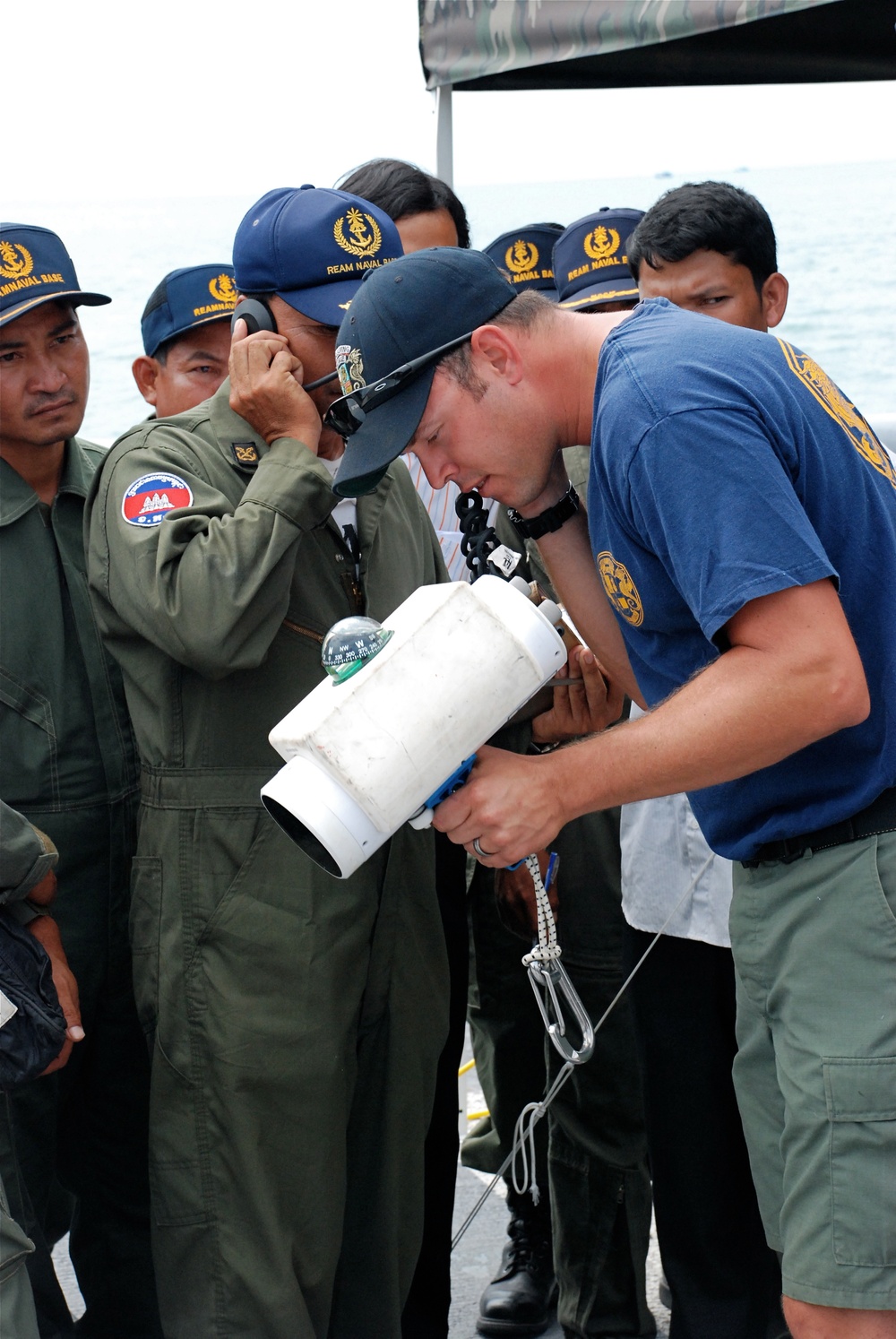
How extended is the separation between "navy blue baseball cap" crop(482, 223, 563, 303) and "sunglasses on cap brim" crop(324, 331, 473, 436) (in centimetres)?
192

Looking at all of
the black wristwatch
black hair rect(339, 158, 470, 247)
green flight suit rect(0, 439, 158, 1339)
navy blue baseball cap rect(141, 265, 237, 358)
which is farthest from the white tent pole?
the black wristwatch

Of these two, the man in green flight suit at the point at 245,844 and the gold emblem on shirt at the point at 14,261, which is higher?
the gold emblem on shirt at the point at 14,261

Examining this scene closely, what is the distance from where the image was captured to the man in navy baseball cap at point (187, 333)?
3189 mm

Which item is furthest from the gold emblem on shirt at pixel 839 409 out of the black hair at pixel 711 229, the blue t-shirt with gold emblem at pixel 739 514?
the black hair at pixel 711 229

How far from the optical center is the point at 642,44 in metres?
3.73

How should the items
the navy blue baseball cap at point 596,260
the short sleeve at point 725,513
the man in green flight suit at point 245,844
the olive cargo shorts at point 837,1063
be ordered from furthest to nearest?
the navy blue baseball cap at point 596,260 < the man in green flight suit at point 245,844 < the olive cargo shorts at point 837,1063 < the short sleeve at point 725,513

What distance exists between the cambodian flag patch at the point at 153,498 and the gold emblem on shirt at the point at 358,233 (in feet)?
1.71

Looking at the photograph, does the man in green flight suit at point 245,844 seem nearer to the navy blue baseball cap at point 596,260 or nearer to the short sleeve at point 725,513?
the short sleeve at point 725,513

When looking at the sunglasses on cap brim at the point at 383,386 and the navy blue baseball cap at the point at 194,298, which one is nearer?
the sunglasses on cap brim at the point at 383,386

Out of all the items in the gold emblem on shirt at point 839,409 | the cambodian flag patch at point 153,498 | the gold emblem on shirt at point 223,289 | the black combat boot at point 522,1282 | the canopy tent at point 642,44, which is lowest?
the black combat boot at point 522,1282

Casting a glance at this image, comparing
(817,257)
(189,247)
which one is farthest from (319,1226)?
(817,257)

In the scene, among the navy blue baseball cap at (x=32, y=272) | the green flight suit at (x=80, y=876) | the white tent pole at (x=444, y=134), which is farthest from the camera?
the white tent pole at (x=444, y=134)

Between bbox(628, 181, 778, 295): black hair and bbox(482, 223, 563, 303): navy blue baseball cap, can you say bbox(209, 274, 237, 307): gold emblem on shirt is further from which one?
bbox(628, 181, 778, 295): black hair

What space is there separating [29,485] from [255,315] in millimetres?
675
